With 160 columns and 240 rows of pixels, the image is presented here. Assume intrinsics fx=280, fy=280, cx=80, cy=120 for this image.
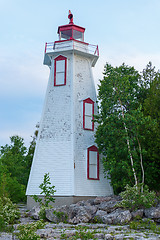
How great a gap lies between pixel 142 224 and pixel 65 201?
7.10 m

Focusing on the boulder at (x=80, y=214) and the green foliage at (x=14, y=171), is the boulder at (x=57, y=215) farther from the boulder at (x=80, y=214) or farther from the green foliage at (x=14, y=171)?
the green foliage at (x=14, y=171)

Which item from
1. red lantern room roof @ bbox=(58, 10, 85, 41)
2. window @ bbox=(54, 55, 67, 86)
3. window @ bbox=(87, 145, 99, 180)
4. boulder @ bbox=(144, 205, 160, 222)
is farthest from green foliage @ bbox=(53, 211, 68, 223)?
red lantern room roof @ bbox=(58, 10, 85, 41)

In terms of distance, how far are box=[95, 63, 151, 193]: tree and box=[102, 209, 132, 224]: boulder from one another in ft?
11.7

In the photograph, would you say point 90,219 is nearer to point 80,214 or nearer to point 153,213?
point 80,214

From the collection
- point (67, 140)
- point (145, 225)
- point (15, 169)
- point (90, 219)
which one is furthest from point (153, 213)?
point (15, 169)

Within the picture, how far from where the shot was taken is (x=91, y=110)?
2286 centimetres

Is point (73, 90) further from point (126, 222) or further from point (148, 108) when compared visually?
point (126, 222)

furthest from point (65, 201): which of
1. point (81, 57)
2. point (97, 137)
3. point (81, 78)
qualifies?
point (81, 57)

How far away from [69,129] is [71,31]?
928 cm

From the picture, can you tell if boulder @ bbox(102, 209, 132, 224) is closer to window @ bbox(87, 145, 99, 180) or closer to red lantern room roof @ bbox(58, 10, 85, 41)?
window @ bbox(87, 145, 99, 180)

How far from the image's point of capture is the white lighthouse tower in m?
20.2

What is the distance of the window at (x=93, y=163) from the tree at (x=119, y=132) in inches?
27.3

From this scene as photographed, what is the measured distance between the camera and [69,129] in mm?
21234

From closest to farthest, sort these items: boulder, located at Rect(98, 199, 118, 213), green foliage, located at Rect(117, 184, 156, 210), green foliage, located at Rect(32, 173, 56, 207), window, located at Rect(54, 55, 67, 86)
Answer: green foliage, located at Rect(117, 184, 156, 210)
boulder, located at Rect(98, 199, 118, 213)
green foliage, located at Rect(32, 173, 56, 207)
window, located at Rect(54, 55, 67, 86)
